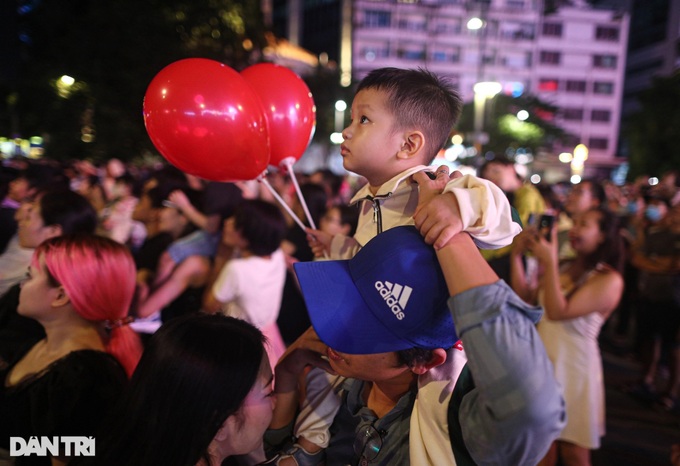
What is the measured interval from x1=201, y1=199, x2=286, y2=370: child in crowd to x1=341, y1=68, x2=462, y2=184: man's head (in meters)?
1.87

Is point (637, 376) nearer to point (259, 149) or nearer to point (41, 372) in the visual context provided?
point (259, 149)

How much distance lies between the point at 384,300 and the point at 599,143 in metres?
64.9

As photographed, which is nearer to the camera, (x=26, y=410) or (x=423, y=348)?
(x=423, y=348)

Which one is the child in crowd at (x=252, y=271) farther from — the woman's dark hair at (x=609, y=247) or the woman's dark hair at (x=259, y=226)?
the woman's dark hair at (x=609, y=247)

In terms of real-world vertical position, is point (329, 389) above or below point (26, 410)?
above

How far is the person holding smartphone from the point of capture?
3.01 meters

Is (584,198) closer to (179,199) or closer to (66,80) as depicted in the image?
(179,199)

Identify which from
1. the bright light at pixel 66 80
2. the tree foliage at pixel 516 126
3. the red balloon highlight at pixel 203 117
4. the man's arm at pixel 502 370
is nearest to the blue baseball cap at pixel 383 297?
the man's arm at pixel 502 370

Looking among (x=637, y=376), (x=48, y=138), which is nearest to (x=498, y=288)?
(x=637, y=376)

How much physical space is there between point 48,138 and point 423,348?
12.7 metres

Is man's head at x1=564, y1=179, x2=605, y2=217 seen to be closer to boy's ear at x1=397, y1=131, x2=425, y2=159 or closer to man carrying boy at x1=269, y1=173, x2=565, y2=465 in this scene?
boy's ear at x1=397, y1=131, x2=425, y2=159


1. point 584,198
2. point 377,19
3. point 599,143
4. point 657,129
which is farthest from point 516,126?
point 584,198

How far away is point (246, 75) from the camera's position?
7.90 ft

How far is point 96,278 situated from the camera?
2012mm
